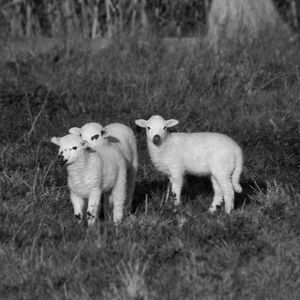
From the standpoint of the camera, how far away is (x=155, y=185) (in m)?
7.30

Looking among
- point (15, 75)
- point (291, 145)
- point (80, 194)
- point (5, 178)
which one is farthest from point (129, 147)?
point (15, 75)

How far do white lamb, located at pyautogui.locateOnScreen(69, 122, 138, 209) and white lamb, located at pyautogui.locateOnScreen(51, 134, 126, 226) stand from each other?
0.42 ft

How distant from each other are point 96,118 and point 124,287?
13.7ft

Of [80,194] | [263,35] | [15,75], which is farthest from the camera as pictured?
[263,35]

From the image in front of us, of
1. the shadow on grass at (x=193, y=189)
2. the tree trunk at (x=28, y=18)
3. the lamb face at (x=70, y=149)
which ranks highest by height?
the lamb face at (x=70, y=149)

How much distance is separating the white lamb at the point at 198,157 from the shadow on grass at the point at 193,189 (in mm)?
393

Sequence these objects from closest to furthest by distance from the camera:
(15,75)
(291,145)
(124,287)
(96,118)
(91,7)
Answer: (124,287) → (291,145) → (96,118) → (15,75) → (91,7)

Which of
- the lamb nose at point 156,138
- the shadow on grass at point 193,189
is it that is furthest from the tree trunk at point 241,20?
the lamb nose at point 156,138

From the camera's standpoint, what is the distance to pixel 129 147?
6473mm

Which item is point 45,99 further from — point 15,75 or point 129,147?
point 129,147

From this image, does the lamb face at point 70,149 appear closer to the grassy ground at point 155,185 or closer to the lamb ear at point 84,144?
the lamb ear at point 84,144

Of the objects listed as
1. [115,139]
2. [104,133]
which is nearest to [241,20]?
[115,139]

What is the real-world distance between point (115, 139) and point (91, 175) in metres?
0.74

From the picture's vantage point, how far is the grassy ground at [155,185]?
4969 millimetres
